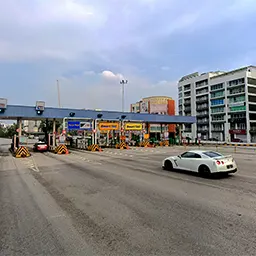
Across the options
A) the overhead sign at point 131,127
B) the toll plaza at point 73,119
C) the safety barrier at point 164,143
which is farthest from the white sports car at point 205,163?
the safety barrier at point 164,143

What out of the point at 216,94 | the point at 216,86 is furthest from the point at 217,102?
the point at 216,86

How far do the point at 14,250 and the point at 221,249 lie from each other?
3.71m

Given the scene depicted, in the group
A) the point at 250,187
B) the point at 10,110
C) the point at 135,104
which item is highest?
the point at 135,104

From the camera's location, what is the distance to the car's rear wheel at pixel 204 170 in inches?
417

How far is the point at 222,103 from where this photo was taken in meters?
75.7

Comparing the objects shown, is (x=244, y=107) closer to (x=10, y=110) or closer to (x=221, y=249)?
(x=10, y=110)

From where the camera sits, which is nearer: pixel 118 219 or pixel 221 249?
pixel 221 249

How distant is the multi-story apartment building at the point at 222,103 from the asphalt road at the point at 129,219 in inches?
2153

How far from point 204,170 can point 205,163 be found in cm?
35

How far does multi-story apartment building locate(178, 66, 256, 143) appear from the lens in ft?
227

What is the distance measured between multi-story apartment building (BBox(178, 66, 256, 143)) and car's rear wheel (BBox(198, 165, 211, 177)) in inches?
2003

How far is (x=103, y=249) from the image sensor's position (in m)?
3.98

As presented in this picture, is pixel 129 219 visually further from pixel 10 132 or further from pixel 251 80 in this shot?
pixel 10 132

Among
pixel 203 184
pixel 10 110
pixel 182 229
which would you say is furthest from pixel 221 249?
pixel 10 110
